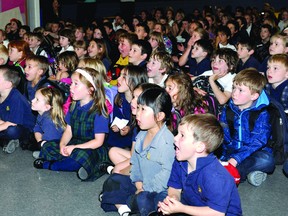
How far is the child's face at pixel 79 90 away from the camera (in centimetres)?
409

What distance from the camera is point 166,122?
11.7ft

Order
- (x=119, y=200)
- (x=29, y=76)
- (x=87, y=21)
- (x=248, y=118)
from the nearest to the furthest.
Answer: (x=119, y=200), (x=248, y=118), (x=29, y=76), (x=87, y=21)

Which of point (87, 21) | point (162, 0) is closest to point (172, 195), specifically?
point (87, 21)

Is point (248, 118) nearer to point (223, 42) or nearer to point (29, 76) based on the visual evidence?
point (29, 76)

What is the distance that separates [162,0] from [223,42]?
999 centimetres

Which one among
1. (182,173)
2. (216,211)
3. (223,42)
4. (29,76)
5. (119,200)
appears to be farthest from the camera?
(223,42)

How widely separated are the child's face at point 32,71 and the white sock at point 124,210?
2389mm

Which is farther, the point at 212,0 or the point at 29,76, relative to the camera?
the point at 212,0

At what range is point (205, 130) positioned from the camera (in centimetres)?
273

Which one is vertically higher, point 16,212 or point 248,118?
point 248,118

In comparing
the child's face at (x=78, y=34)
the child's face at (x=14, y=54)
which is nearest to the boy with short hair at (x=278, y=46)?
the child's face at (x=14, y=54)

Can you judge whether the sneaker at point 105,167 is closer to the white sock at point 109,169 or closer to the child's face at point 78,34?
the white sock at point 109,169

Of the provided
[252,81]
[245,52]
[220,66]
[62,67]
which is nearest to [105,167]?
[252,81]

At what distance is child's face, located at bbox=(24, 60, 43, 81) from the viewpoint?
5.15m
